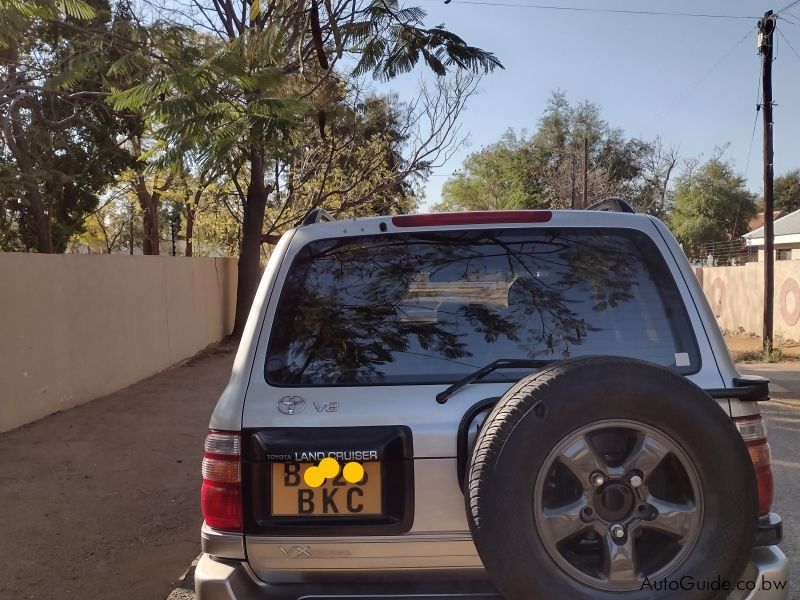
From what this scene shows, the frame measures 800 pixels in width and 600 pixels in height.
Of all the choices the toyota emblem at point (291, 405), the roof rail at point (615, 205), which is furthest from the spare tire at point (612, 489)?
the roof rail at point (615, 205)

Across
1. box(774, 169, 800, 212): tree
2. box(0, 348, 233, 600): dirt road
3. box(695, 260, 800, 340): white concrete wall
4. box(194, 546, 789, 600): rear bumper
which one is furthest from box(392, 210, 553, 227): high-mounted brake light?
box(774, 169, 800, 212): tree

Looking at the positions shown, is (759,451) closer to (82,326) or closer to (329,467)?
(329,467)

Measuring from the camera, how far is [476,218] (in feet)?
9.46

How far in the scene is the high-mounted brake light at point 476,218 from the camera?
2850 millimetres

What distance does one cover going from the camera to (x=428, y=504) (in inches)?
95.6

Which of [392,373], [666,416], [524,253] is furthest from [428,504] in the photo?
[524,253]

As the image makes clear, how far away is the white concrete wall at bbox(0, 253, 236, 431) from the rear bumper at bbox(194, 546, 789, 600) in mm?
6372

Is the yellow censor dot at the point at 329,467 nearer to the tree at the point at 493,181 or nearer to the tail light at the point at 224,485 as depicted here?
the tail light at the point at 224,485

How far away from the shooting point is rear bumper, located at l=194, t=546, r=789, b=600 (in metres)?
2.38

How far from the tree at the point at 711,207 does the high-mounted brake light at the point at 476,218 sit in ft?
154

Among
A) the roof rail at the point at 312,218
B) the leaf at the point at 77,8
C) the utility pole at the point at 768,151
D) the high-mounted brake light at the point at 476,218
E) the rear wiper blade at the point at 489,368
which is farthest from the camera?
the utility pole at the point at 768,151

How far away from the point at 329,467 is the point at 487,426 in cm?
53

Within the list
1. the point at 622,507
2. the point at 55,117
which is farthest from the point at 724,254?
the point at 622,507

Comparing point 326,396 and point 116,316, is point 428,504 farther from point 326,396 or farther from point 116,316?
point 116,316
